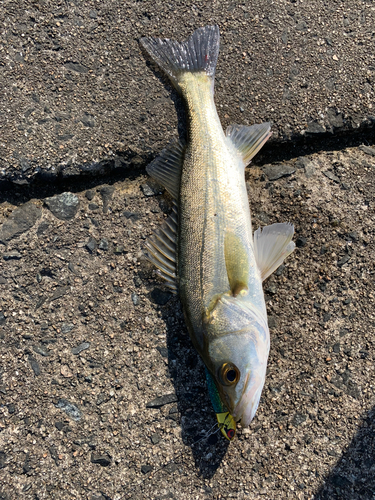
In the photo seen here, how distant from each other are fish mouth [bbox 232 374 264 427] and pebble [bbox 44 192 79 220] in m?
1.65

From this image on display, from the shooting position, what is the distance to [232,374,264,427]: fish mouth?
2145 millimetres

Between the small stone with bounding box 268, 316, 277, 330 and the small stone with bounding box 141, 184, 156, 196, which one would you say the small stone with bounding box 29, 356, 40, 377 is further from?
the small stone with bounding box 268, 316, 277, 330

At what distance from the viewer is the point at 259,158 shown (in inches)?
114

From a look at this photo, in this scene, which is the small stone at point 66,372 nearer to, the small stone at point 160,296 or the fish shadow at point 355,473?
the small stone at point 160,296

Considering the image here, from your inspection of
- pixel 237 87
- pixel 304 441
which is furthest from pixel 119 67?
pixel 304 441

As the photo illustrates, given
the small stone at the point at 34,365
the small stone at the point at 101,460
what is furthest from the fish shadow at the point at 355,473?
the small stone at the point at 34,365

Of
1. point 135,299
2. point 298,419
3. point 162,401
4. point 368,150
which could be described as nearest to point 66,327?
point 135,299

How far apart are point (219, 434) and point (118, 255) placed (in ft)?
4.43

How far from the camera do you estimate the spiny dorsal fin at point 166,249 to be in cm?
253

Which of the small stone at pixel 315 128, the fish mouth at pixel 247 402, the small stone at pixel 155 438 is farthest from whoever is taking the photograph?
the small stone at pixel 315 128

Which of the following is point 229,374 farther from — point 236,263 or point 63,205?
point 63,205

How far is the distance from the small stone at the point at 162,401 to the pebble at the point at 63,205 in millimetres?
1391

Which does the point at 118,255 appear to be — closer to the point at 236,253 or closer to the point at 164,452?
the point at 236,253

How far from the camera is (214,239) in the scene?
242 cm
